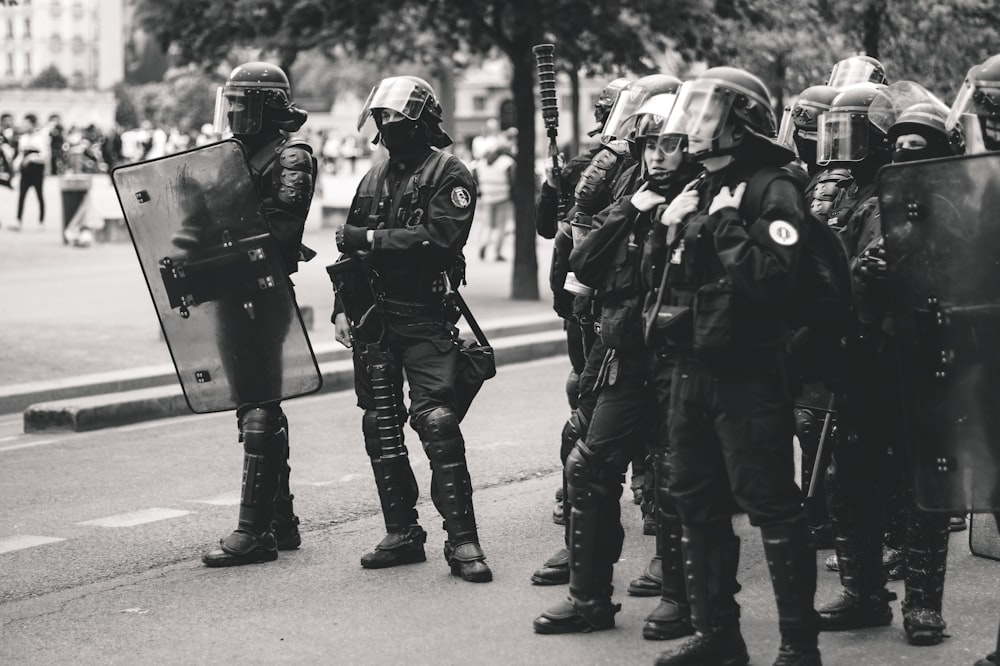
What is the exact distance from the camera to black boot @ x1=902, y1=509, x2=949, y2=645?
4.91m

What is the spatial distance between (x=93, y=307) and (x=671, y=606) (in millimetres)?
10955

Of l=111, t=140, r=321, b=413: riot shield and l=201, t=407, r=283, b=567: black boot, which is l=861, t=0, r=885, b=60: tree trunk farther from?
l=201, t=407, r=283, b=567: black boot

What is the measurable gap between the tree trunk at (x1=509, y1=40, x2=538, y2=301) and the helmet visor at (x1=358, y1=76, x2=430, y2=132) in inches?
348

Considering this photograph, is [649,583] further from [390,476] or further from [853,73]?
[853,73]

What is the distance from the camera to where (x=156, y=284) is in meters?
6.22

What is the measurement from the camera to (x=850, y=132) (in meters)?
5.62

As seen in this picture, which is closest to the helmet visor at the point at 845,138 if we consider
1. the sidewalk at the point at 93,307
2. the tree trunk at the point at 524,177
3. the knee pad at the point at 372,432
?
the knee pad at the point at 372,432

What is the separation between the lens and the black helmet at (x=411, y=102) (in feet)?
19.4

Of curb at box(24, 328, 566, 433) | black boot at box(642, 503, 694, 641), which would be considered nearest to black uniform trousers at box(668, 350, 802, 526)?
A: black boot at box(642, 503, 694, 641)

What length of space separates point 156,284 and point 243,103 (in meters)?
0.80

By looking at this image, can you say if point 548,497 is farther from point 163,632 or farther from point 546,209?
point 163,632

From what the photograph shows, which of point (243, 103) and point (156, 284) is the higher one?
point (243, 103)

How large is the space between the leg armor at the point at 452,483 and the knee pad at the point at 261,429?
2.09 feet

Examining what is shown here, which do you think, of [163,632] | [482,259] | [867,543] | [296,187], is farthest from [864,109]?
[482,259]
